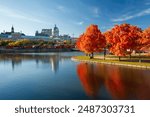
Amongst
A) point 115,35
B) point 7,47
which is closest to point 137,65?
→ point 115,35

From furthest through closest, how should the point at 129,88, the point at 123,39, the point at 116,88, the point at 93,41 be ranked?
the point at 93,41, the point at 123,39, the point at 116,88, the point at 129,88

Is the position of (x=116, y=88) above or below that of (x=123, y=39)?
below

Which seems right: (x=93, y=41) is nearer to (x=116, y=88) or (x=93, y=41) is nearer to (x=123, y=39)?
(x=123, y=39)

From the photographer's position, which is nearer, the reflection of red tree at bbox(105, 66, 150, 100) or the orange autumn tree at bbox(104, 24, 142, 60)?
the reflection of red tree at bbox(105, 66, 150, 100)

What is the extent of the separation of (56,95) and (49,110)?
25.8 feet

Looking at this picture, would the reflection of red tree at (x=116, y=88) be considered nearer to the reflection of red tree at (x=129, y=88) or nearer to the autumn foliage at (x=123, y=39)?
Result: the reflection of red tree at (x=129, y=88)

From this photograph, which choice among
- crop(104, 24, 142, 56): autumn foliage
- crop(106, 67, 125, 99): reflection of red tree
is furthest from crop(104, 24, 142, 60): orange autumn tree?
crop(106, 67, 125, 99): reflection of red tree

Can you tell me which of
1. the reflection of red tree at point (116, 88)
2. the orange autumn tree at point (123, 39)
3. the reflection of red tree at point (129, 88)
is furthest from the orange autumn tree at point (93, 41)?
the reflection of red tree at point (116, 88)

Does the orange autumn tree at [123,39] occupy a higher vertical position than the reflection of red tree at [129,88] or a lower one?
higher

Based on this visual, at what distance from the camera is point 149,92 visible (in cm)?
2370

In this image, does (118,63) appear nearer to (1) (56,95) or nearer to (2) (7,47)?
(1) (56,95)

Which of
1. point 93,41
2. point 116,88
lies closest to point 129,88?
point 116,88

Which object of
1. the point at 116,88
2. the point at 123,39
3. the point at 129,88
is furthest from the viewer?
the point at 123,39

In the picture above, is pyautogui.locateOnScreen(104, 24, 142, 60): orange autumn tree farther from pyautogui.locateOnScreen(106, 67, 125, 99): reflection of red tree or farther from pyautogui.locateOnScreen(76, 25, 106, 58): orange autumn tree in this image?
pyautogui.locateOnScreen(106, 67, 125, 99): reflection of red tree
